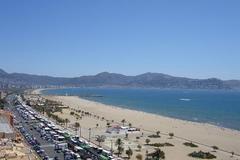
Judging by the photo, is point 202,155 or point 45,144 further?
point 45,144

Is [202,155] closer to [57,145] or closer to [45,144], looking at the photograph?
[57,145]

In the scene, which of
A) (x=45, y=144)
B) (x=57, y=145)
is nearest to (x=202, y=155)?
(x=57, y=145)

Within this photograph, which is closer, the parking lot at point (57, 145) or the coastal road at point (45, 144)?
the parking lot at point (57, 145)

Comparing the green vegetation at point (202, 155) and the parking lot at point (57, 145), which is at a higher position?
the parking lot at point (57, 145)

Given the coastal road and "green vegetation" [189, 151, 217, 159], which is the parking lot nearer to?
the coastal road

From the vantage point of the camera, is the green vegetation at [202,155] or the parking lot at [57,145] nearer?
the parking lot at [57,145]

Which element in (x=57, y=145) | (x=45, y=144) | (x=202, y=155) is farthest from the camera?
(x=45, y=144)

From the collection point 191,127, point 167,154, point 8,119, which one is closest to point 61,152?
point 167,154

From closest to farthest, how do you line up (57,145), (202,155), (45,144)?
(57,145) < (202,155) < (45,144)

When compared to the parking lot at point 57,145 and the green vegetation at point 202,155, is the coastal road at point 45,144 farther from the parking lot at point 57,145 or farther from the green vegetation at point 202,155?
the green vegetation at point 202,155

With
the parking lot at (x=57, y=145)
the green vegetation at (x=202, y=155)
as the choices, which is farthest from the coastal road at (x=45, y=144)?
the green vegetation at (x=202, y=155)

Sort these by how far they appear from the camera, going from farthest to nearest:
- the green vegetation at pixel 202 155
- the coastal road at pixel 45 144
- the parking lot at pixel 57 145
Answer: the green vegetation at pixel 202 155 < the coastal road at pixel 45 144 < the parking lot at pixel 57 145

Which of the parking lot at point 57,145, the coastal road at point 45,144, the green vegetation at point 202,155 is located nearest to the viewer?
the parking lot at point 57,145

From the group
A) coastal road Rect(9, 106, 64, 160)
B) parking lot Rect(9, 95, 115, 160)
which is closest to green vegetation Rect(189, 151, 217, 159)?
parking lot Rect(9, 95, 115, 160)
